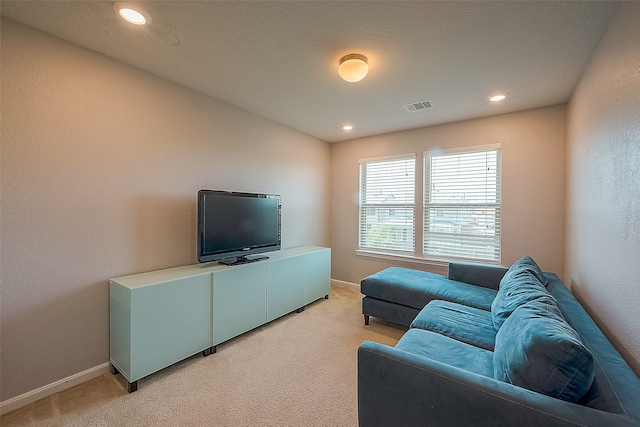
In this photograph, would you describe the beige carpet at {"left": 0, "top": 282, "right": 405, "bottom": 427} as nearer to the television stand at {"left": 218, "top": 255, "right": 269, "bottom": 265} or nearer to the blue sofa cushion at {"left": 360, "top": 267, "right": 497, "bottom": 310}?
the blue sofa cushion at {"left": 360, "top": 267, "right": 497, "bottom": 310}

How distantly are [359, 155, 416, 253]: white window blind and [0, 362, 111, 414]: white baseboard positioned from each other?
139 inches

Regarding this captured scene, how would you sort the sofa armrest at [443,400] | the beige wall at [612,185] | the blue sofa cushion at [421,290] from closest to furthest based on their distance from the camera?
the sofa armrest at [443,400], the beige wall at [612,185], the blue sofa cushion at [421,290]

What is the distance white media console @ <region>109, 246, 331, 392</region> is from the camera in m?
1.95

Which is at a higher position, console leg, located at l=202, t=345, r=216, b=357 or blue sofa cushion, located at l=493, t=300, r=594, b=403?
blue sofa cushion, located at l=493, t=300, r=594, b=403

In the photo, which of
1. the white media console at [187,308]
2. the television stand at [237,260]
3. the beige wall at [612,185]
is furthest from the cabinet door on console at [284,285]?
the beige wall at [612,185]

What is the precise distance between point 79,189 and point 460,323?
10.2 ft

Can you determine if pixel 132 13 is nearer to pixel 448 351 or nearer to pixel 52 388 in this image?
pixel 52 388

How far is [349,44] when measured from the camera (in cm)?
194

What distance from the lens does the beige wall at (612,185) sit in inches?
52.2

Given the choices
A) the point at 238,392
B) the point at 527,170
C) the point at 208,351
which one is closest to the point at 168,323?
the point at 208,351

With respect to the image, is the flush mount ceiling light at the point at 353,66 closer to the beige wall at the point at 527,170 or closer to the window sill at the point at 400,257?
the beige wall at the point at 527,170

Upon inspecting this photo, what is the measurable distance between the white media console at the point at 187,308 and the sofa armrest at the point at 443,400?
5.25ft

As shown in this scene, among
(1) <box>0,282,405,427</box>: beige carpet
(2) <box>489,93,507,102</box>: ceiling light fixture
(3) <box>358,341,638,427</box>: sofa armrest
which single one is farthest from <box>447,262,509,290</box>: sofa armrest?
(3) <box>358,341,638,427</box>: sofa armrest

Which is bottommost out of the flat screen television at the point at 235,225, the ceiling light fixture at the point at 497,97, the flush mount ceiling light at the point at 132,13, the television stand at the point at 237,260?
the television stand at the point at 237,260
